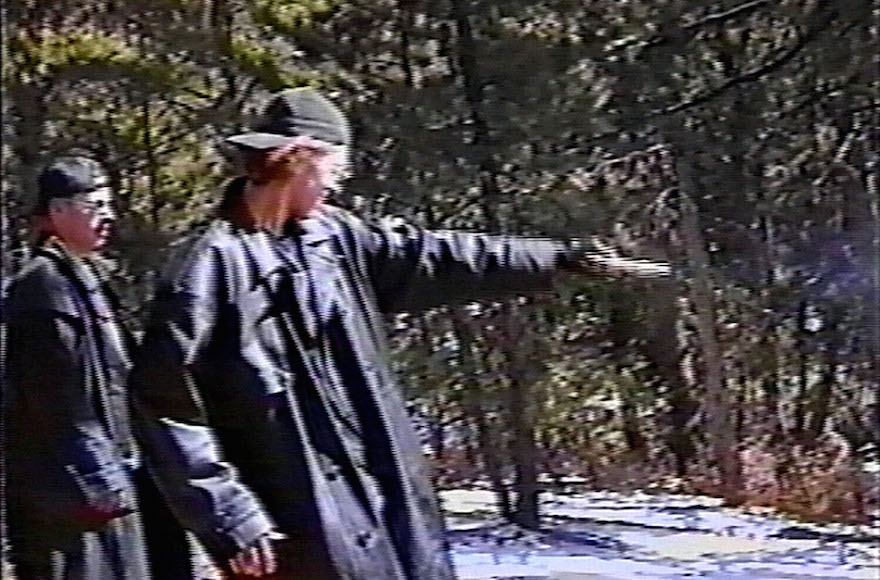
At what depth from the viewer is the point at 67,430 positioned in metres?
1.62

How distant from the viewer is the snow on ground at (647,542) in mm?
1298

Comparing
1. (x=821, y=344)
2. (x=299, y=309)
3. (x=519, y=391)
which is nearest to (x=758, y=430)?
(x=821, y=344)

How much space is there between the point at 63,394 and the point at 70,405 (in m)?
0.02

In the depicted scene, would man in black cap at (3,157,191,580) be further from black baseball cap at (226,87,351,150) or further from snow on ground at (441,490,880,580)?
snow on ground at (441,490,880,580)

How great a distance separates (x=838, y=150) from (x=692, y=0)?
222 millimetres

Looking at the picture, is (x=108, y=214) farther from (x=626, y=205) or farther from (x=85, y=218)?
(x=626, y=205)

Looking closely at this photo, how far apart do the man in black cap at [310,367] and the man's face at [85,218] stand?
199 mm

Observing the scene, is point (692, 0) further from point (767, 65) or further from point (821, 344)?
point (821, 344)

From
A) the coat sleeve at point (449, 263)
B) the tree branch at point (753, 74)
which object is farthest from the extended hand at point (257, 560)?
the tree branch at point (753, 74)

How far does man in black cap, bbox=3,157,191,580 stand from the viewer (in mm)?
1562

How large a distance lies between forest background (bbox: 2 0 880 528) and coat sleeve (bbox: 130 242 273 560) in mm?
Answer: 73

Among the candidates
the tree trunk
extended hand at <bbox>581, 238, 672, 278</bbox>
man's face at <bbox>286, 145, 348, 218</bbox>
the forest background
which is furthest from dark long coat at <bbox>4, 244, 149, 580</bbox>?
the tree trunk

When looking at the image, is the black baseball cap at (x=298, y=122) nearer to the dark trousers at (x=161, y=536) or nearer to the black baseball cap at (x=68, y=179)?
the black baseball cap at (x=68, y=179)

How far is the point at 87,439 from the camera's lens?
1.60 meters
